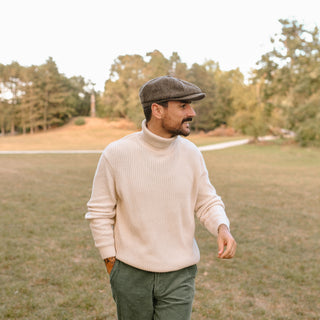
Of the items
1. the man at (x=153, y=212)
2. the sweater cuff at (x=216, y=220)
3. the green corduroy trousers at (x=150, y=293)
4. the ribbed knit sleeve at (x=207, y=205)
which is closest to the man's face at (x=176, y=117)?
the man at (x=153, y=212)

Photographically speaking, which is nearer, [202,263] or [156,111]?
[156,111]

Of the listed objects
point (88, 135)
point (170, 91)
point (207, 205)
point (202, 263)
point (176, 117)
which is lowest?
point (88, 135)

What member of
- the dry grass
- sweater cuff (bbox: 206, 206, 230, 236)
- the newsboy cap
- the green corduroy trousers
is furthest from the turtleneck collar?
the dry grass

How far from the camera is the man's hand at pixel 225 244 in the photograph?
195cm

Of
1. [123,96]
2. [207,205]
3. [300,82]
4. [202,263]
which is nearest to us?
[207,205]

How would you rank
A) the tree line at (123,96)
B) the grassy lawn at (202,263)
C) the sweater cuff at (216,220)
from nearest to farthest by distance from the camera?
the sweater cuff at (216,220), the grassy lawn at (202,263), the tree line at (123,96)

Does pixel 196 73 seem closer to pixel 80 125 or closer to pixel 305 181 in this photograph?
pixel 80 125

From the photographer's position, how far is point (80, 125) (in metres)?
59.6

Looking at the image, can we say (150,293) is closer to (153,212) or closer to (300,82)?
(153,212)

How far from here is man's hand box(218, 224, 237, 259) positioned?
1953mm

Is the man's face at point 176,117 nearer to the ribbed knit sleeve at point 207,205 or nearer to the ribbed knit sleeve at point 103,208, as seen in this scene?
the ribbed knit sleeve at point 207,205

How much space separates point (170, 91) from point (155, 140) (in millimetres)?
274

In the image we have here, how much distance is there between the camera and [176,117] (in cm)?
198

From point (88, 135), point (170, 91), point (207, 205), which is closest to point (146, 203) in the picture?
point (207, 205)
